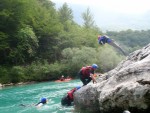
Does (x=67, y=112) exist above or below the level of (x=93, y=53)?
below

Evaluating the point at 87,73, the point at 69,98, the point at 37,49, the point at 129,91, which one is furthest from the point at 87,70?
the point at 37,49

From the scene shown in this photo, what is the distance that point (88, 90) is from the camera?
14938mm

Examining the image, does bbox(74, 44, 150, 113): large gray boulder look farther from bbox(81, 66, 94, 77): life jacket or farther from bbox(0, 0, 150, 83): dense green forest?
bbox(0, 0, 150, 83): dense green forest

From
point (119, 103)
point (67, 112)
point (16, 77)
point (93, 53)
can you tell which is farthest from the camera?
point (93, 53)

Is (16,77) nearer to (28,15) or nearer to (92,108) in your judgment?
(28,15)

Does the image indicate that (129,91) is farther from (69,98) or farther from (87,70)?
(69,98)

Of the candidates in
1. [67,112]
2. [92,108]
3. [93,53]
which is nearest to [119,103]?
[92,108]

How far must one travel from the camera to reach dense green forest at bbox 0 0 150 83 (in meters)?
48.5

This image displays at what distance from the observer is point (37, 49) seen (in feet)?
187

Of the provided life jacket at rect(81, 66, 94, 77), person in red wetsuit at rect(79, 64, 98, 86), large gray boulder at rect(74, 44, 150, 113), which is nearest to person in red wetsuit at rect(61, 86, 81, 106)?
person in red wetsuit at rect(79, 64, 98, 86)

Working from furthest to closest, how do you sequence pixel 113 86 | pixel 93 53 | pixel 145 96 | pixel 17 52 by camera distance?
1. pixel 93 53
2. pixel 17 52
3. pixel 113 86
4. pixel 145 96

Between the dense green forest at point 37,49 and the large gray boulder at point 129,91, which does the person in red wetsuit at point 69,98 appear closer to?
the large gray boulder at point 129,91

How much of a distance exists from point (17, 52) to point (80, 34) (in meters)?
Answer: 18.6

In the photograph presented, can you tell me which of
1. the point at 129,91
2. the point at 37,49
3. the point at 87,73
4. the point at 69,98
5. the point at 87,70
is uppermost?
the point at 37,49
